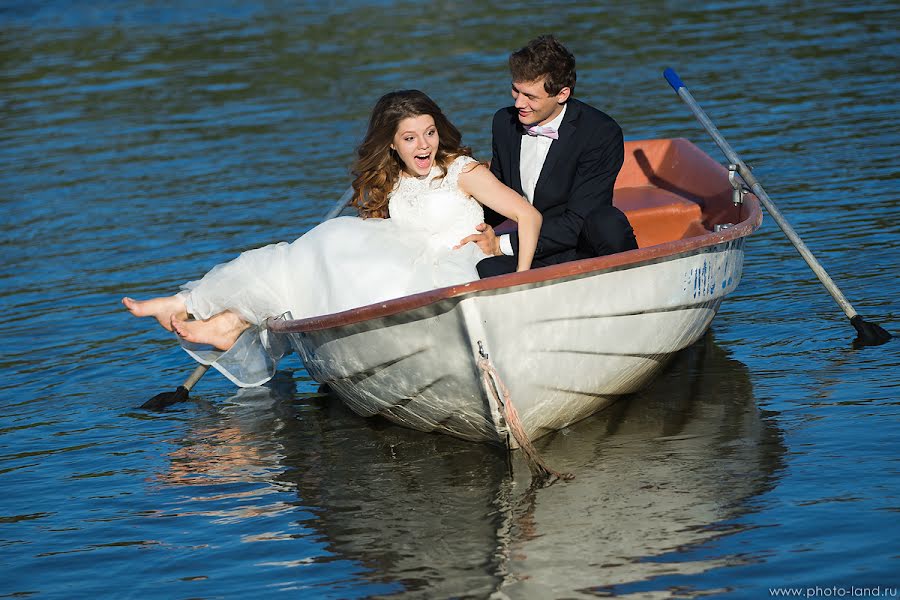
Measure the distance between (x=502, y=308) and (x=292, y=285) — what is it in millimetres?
1487

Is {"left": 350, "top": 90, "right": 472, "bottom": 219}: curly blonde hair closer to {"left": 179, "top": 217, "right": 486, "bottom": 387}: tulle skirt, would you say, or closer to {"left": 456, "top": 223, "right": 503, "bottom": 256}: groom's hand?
{"left": 179, "top": 217, "right": 486, "bottom": 387}: tulle skirt

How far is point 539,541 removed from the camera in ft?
15.2

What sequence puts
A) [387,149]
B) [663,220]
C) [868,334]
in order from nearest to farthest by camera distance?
1. [387,149]
2. [868,334]
3. [663,220]

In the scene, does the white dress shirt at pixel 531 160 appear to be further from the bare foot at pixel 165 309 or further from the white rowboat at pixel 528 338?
the bare foot at pixel 165 309

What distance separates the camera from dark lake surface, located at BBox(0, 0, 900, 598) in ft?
14.9

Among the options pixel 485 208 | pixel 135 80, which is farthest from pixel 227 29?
pixel 485 208

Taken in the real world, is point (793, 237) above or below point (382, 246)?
below

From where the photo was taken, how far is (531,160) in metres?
6.33

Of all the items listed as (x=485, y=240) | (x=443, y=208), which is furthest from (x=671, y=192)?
(x=443, y=208)

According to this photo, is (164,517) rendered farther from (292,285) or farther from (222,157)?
(222,157)

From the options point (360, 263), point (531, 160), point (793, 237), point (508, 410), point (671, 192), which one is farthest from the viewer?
point (671, 192)

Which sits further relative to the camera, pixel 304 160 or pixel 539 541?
pixel 304 160

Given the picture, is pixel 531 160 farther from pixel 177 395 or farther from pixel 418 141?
pixel 177 395

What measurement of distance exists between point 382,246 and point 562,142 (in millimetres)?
1077
